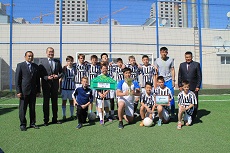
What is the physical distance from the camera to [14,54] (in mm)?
15695

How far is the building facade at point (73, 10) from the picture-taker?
12.3 m

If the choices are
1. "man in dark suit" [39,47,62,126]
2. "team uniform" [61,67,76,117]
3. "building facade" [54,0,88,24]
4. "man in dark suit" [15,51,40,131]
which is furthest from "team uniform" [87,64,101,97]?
"building facade" [54,0,88,24]

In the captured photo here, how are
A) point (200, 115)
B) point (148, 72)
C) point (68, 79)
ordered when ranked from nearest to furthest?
point (68, 79) < point (148, 72) < point (200, 115)

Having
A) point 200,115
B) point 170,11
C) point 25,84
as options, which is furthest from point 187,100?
point 170,11

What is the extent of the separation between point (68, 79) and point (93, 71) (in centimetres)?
70

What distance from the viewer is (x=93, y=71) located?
5.97 meters

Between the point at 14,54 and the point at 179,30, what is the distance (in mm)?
13448

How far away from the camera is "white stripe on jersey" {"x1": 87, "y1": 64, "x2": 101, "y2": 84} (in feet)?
19.6

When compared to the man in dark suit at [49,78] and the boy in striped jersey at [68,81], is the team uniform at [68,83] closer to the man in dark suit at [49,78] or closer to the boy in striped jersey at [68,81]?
the boy in striped jersey at [68,81]

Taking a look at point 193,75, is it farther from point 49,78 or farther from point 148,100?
point 49,78

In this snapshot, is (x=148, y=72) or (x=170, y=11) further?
(x=170, y=11)

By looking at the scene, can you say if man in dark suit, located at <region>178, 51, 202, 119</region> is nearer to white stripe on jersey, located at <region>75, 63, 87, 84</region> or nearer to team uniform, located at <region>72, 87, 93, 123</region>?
team uniform, located at <region>72, 87, 93, 123</region>

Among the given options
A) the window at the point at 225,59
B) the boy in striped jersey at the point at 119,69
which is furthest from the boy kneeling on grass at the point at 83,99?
the window at the point at 225,59

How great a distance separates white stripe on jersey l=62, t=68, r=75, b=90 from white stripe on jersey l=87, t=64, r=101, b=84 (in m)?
0.43
